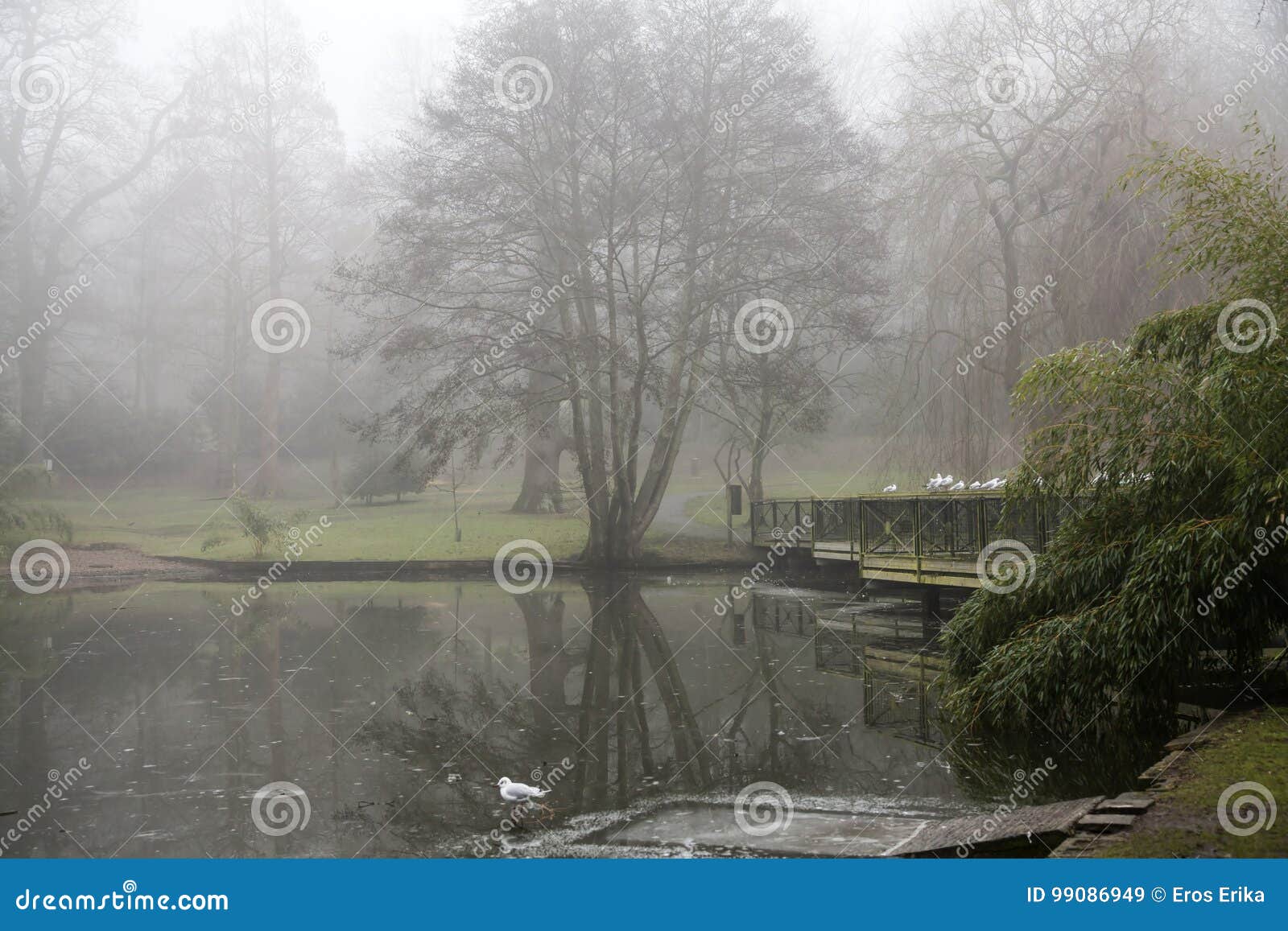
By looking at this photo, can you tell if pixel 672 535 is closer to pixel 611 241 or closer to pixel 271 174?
pixel 611 241

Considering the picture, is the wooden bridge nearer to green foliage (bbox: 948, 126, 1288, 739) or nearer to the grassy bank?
green foliage (bbox: 948, 126, 1288, 739)

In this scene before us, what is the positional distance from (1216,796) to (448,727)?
5636mm

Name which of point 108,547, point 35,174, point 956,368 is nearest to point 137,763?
point 956,368

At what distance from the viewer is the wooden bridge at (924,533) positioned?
13.5m

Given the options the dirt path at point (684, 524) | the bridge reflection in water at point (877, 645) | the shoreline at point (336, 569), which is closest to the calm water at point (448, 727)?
the bridge reflection in water at point (877, 645)

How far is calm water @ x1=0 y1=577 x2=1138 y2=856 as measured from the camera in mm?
6246

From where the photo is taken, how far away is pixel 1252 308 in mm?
7531

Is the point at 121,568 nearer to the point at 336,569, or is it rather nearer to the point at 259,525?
the point at 259,525

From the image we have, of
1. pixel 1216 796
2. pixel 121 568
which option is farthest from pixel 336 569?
pixel 1216 796

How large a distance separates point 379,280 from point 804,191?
9.35 metres

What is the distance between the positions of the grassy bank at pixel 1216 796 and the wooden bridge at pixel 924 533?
10.2ft

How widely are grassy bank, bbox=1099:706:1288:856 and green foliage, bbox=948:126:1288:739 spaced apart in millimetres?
624

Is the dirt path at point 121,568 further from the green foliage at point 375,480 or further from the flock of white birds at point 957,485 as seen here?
the flock of white birds at point 957,485

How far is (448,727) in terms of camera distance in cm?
870
